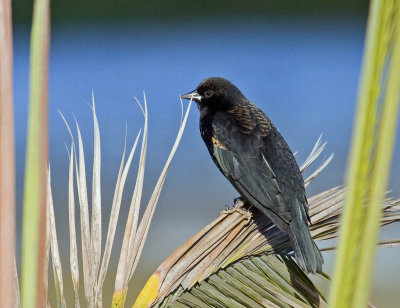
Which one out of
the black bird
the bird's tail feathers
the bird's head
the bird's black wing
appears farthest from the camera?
the bird's head

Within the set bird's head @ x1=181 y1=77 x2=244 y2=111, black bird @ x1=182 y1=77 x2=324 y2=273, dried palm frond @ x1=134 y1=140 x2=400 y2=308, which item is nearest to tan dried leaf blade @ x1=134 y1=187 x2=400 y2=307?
dried palm frond @ x1=134 y1=140 x2=400 y2=308

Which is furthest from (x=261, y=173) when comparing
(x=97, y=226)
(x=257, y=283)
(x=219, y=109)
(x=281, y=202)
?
(x=97, y=226)

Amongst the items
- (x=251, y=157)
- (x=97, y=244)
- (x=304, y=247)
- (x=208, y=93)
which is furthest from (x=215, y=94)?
(x=97, y=244)

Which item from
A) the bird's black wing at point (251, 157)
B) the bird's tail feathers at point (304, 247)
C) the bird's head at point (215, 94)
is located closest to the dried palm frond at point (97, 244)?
the bird's tail feathers at point (304, 247)

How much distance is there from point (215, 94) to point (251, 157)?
2.00ft

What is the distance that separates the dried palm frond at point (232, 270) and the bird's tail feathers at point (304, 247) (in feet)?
0.10

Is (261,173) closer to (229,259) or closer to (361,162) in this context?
(229,259)

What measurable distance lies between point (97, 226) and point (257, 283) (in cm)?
40

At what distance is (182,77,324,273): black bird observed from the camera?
1822 mm

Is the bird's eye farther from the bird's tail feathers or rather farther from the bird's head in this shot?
the bird's tail feathers

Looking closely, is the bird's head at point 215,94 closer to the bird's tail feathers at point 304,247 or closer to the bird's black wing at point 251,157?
the bird's black wing at point 251,157

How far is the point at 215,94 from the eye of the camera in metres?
2.87

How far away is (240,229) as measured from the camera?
1457 millimetres

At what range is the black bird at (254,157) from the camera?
182cm
